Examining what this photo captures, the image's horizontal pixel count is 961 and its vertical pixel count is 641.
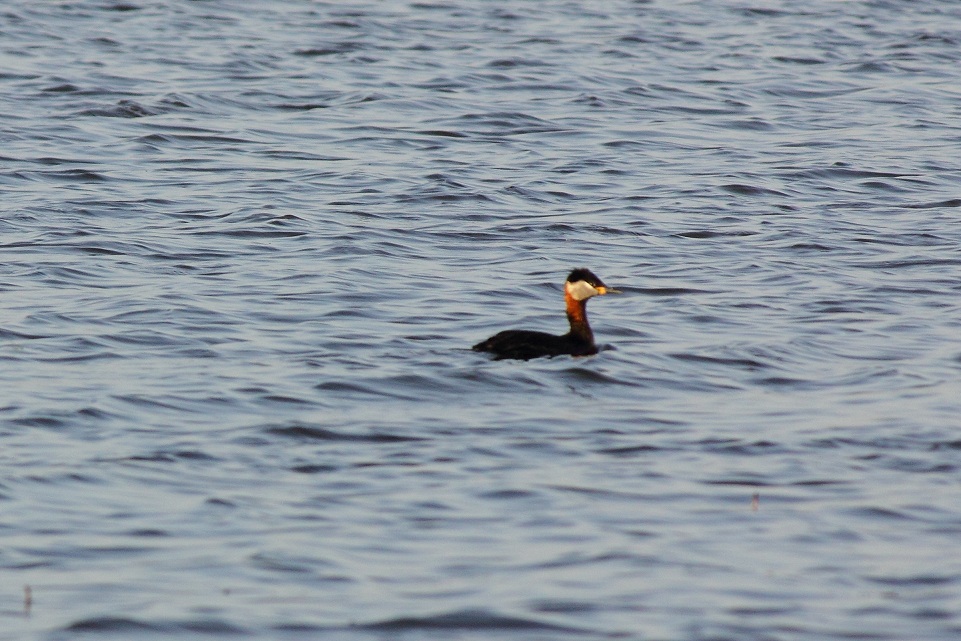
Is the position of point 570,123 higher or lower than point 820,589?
lower

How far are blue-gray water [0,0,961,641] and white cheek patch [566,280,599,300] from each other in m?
0.53

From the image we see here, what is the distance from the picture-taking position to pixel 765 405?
33.3 ft

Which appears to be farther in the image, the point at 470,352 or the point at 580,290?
the point at 580,290

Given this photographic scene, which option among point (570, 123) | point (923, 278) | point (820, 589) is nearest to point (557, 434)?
point (820, 589)

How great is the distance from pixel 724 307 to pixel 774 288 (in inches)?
32.5

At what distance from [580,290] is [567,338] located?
1.41 feet

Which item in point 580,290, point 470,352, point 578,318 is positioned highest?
point 580,290

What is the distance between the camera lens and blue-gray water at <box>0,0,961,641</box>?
281 inches

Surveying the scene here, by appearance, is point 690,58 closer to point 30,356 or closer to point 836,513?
point 30,356

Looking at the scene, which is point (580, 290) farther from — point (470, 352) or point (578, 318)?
point (470, 352)

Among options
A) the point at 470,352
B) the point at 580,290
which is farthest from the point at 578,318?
the point at 470,352

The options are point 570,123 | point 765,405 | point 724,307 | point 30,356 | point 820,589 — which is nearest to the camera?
point 820,589

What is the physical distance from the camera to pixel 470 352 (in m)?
11.4

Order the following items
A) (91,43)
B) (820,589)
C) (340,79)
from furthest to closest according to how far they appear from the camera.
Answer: (91,43), (340,79), (820,589)
